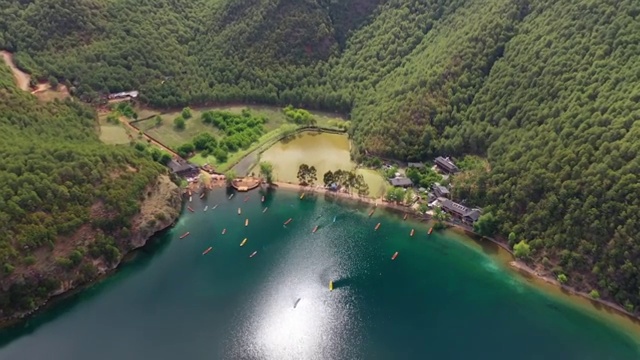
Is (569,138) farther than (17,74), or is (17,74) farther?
(17,74)

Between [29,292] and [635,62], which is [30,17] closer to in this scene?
[29,292]

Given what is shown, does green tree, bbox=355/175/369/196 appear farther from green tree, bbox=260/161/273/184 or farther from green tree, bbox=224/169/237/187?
green tree, bbox=224/169/237/187

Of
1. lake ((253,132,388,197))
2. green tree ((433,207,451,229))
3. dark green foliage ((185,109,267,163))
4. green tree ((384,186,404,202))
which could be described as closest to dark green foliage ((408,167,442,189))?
lake ((253,132,388,197))

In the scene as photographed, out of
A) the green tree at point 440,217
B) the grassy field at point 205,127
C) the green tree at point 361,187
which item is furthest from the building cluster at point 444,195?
the grassy field at point 205,127

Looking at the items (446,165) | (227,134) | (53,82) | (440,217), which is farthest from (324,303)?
(53,82)

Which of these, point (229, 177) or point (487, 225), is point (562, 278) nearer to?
point (487, 225)

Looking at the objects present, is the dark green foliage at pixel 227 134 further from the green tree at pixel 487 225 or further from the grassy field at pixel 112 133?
the green tree at pixel 487 225
